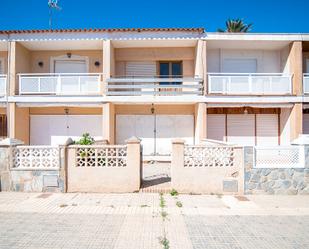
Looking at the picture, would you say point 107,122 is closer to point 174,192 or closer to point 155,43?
point 155,43

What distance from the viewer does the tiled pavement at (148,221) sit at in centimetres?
450

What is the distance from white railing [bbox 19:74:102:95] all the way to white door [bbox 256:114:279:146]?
9781 mm

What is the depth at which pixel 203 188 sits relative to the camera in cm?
759

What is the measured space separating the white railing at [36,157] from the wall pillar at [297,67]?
39.8 feet

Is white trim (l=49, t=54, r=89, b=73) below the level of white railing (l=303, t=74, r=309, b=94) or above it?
above

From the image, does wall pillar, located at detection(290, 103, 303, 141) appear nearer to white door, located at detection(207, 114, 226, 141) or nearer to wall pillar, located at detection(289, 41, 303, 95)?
wall pillar, located at detection(289, 41, 303, 95)

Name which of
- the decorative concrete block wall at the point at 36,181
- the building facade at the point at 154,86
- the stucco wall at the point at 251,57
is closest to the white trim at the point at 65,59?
the building facade at the point at 154,86

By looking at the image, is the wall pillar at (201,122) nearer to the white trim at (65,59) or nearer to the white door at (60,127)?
the white door at (60,127)

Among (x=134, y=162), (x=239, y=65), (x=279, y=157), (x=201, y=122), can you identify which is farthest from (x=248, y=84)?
(x=134, y=162)

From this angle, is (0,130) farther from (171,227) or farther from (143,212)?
(171,227)

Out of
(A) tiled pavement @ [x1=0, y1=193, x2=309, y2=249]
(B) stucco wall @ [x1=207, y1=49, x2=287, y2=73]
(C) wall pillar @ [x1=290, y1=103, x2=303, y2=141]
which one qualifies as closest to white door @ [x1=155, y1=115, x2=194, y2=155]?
(B) stucco wall @ [x1=207, y1=49, x2=287, y2=73]

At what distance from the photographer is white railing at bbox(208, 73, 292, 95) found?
12828 mm

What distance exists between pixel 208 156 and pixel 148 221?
3.17 meters

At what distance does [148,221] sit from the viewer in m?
5.44
